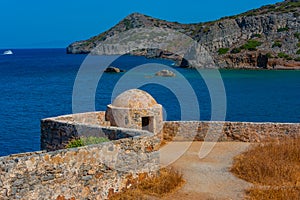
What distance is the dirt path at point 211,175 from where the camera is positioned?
1052 centimetres

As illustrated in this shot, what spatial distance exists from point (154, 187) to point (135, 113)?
16.3 feet

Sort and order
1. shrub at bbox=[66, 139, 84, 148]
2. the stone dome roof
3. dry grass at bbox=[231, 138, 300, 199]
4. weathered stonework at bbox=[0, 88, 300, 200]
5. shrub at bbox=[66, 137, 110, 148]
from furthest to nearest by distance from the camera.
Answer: the stone dome roof → shrub at bbox=[66, 139, 84, 148] → shrub at bbox=[66, 137, 110, 148] → dry grass at bbox=[231, 138, 300, 199] → weathered stonework at bbox=[0, 88, 300, 200]

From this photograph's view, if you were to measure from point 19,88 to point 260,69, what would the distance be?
50099 mm

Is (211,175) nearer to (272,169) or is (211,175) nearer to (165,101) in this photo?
(272,169)

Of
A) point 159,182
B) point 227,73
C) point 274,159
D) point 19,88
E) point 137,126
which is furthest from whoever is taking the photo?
point 227,73

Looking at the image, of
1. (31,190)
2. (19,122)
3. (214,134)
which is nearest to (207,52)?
(19,122)

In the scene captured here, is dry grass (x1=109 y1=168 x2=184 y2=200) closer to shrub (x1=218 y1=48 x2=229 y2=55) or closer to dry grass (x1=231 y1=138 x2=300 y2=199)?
dry grass (x1=231 y1=138 x2=300 y2=199)

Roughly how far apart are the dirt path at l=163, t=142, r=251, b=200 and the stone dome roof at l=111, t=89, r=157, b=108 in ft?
7.81

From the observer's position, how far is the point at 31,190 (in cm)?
874

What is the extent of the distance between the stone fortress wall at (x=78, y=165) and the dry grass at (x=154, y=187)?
0.72ft

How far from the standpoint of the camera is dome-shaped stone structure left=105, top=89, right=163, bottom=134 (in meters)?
15.3

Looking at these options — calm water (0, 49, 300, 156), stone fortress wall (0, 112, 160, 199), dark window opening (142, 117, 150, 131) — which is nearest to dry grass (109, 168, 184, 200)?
stone fortress wall (0, 112, 160, 199)

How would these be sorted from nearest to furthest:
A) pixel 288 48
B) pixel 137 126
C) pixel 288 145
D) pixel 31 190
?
pixel 31 190 < pixel 288 145 < pixel 137 126 < pixel 288 48

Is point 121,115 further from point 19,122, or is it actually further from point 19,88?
point 19,88
